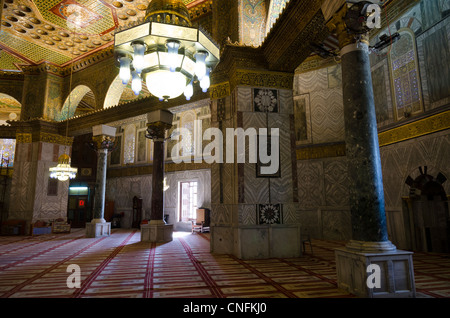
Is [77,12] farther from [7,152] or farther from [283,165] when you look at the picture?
[7,152]

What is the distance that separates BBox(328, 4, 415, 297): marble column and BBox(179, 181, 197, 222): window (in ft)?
31.2

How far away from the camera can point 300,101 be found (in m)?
9.71

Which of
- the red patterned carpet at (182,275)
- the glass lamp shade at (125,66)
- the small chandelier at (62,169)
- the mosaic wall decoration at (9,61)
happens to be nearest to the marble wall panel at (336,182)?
the red patterned carpet at (182,275)

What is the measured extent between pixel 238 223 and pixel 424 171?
4.15 meters

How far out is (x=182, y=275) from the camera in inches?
163

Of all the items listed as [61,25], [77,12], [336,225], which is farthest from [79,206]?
[336,225]

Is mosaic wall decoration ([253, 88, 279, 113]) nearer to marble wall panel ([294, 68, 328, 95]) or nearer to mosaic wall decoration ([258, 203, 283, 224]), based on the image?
mosaic wall decoration ([258, 203, 283, 224])

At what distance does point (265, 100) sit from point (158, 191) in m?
4.35

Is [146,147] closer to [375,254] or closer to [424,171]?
[424,171]

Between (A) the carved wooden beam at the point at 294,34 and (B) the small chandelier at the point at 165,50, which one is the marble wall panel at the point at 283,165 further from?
(B) the small chandelier at the point at 165,50

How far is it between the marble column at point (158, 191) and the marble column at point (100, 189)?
217 cm

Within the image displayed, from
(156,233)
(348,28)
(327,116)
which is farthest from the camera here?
(327,116)

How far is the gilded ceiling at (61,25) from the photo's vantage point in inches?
302

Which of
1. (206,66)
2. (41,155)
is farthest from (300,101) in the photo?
(41,155)
